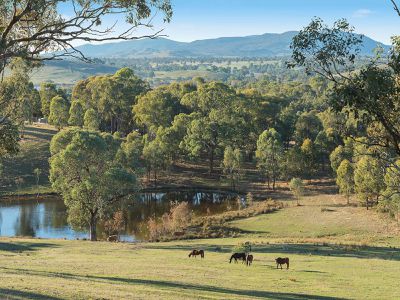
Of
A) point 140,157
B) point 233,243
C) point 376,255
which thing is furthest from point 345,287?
point 140,157

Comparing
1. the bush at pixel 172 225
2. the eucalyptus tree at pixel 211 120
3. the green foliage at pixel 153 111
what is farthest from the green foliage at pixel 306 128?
the bush at pixel 172 225

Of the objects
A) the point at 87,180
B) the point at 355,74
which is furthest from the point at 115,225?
the point at 355,74

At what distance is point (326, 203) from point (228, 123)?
35.6 metres

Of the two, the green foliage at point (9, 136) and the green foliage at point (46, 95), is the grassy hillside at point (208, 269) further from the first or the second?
the green foliage at point (46, 95)

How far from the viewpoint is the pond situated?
202 feet

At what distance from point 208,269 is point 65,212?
154 feet

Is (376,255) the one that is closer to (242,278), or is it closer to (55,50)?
(242,278)

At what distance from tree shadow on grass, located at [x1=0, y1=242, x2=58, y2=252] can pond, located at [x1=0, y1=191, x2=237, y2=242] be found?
578 inches

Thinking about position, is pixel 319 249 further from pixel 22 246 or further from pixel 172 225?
pixel 22 246

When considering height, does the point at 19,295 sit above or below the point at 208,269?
above

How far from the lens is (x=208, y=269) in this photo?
1251 inches

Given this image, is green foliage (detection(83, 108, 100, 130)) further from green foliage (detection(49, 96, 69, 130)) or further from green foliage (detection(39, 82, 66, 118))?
green foliage (detection(39, 82, 66, 118))

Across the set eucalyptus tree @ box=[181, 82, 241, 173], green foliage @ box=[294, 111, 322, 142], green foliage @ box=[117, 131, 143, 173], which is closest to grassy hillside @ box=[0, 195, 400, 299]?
green foliage @ box=[117, 131, 143, 173]

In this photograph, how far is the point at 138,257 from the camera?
36719 millimetres
